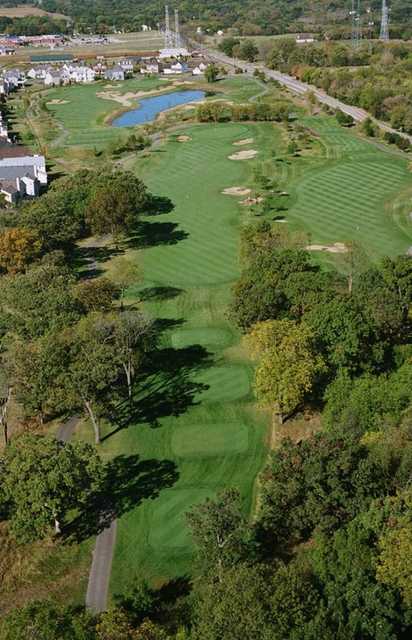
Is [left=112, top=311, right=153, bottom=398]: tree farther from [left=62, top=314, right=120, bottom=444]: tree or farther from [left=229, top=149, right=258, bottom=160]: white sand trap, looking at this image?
[left=229, top=149, right=258, bottom=160]: white sand trap

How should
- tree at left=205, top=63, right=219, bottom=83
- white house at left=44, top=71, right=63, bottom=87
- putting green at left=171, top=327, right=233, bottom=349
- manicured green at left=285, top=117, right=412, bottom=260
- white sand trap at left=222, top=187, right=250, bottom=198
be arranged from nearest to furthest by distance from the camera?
putting green at left=171, top=327, right=233, bottom=349, manicured green at left=285, top=117, right=412, bottom=260, white sand trap at left=222, top=187, right=250, bottom=198, tree at left=205, top=63, right=219, bottom=83, white house at left=44, top=71, right=63, bottom=87

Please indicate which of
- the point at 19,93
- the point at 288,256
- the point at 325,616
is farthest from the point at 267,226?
the point at 19,93

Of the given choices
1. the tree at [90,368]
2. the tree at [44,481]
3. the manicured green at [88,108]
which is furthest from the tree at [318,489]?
the manicured green at [88,108]

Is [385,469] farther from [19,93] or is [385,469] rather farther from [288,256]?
[19,93]

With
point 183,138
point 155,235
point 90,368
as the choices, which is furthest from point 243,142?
point 90,368

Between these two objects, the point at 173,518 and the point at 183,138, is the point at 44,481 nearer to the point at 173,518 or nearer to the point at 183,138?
the point at 173,518

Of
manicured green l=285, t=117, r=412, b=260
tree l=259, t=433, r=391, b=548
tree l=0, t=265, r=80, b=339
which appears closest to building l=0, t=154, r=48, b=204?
manicured green l=285, t=117, r=412, b=260

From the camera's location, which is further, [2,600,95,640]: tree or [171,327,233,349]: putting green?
[171,327,233,349]: putting green
